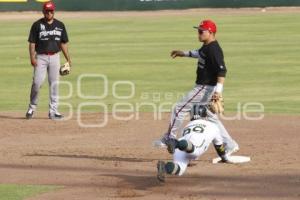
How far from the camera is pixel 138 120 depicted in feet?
48.5

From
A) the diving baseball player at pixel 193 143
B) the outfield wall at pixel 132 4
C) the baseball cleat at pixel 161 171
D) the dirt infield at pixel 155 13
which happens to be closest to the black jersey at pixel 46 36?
the diving baseball player at pixel 193 143

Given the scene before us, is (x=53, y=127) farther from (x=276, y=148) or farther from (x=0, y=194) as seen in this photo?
(x=0, y=194)

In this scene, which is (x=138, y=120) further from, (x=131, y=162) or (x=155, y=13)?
(x=155, y=13)

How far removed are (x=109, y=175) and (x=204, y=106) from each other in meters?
1.40

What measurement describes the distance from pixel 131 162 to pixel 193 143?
63.1 inches

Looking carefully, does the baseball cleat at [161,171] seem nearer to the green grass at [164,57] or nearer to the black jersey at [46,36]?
the black jersey at [46,36]

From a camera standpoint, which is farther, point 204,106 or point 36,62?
point 36,62

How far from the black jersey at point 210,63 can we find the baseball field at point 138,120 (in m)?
1.02

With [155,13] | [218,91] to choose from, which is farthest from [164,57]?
[155,13]

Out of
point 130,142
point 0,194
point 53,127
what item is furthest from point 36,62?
→ point 0,194

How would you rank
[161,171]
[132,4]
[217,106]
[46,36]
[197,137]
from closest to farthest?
[161,171] < [197,137] < [217,106] < [46,36] < [132,4]

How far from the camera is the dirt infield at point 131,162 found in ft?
29.6

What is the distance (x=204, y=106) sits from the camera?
1041 centimetres
